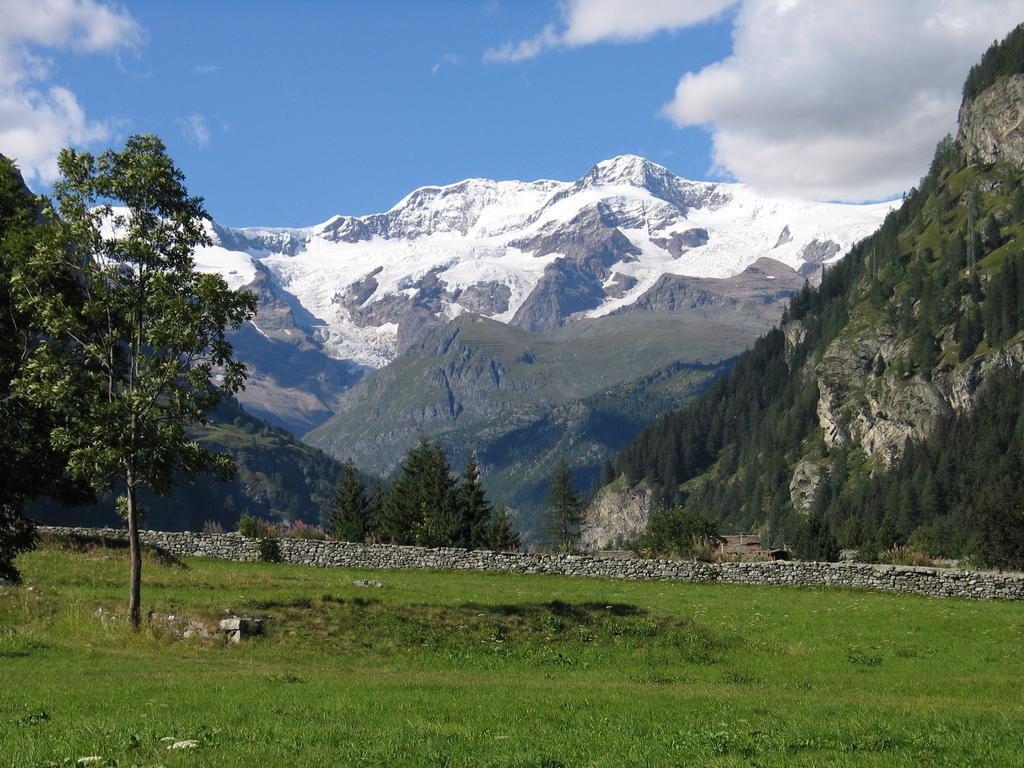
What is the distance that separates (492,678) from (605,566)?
37444 mm

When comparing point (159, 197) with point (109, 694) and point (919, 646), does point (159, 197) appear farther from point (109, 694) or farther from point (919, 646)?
point (919, 646)

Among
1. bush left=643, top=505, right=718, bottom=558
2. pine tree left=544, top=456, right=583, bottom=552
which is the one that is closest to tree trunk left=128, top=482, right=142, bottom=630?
bush left=643, top=505, right=718, bottom=558

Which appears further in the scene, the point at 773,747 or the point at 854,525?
the point at 854,525

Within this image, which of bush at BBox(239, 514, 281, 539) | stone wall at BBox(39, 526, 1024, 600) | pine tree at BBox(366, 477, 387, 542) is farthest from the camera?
pine tree at BBox(366, 477, 387, 542)

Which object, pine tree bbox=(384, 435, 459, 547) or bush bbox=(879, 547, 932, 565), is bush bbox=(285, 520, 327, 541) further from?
bush bbox=(879, 547, 932, 565)

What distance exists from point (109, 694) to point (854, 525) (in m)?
123

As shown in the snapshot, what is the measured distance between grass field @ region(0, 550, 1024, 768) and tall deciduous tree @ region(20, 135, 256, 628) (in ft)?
18.6

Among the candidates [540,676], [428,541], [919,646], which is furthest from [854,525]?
[540,676]

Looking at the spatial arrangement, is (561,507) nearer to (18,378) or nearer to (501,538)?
(501,538)

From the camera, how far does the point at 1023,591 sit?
5628cm

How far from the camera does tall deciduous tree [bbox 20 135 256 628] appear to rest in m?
35.0

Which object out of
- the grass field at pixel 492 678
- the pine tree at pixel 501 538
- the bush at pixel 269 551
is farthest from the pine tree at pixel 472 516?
the grass field at pixel 492 678

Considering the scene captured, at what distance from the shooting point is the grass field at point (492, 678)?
1666 cm

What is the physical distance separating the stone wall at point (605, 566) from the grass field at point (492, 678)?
269 inches
